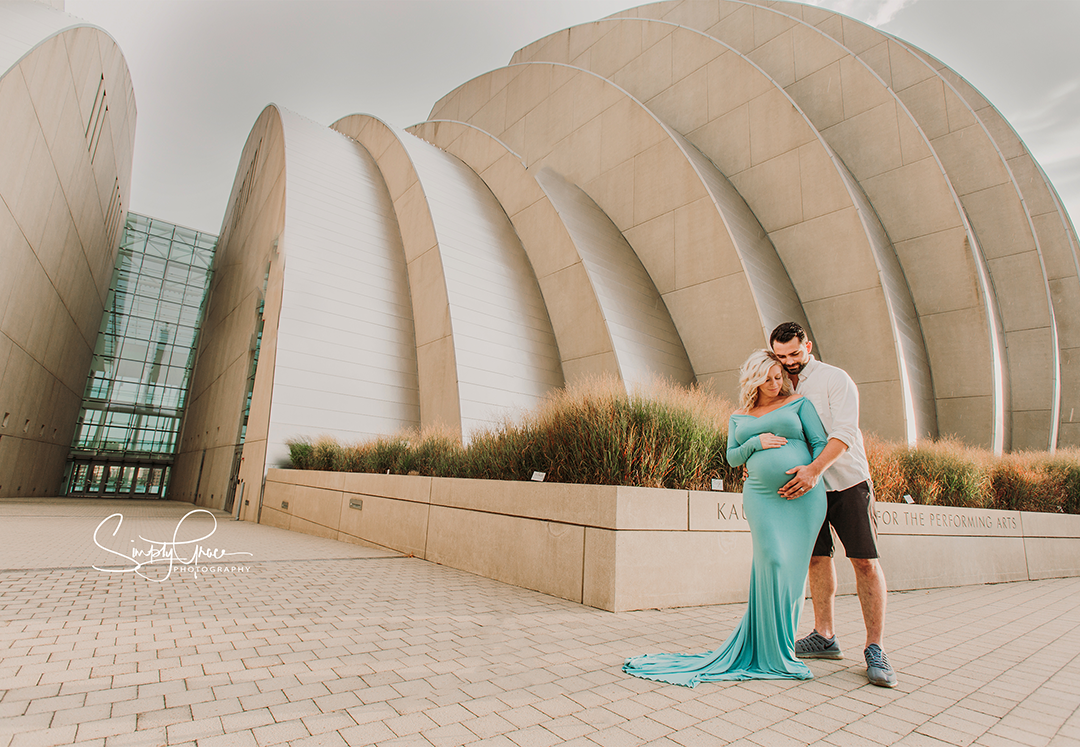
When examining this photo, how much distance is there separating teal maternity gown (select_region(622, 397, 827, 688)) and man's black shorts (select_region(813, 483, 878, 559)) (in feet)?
0.96

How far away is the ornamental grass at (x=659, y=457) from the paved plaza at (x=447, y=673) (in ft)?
4.38

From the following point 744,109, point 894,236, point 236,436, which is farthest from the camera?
point 236,436

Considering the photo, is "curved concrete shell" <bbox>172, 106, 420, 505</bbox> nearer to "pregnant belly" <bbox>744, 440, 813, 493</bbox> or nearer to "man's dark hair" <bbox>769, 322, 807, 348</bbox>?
"man's dark hair" <bbox>769, 322, 807, 348</bbox>

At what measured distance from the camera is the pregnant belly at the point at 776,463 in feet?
9.60

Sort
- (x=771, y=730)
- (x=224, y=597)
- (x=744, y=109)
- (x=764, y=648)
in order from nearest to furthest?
1. (x=771, y=730)
2. (x=764, y=648)
3. (x=224, y=597)
4. (x=744, y=109)

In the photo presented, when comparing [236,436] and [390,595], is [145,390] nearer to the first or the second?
[236,436]

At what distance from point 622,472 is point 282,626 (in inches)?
121

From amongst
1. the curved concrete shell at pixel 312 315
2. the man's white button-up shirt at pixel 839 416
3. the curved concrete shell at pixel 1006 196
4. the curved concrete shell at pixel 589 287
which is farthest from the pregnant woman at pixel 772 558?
the curved concrete shell at pixel 1006 196

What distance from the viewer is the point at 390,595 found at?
4848mm

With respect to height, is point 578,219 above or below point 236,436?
above

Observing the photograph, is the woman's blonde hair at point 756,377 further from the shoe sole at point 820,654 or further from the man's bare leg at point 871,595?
the shoe sole at point 820,654

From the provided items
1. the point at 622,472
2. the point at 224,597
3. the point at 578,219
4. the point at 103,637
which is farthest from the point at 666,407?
the point at 578,219

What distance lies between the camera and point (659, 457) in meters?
5.37

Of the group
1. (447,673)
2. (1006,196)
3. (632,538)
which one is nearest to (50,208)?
(632,538)
